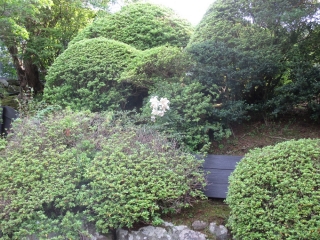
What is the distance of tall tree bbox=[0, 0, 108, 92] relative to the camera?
728 cm

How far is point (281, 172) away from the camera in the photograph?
7.69 ft

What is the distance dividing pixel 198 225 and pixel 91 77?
291 centimetres

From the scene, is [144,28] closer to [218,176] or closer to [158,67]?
[158,67]

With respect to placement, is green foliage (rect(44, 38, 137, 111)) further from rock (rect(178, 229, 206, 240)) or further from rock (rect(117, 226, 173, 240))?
rock (rect(178, 229, 206, 240))

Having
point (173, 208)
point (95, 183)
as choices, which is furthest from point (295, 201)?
point (95, 183)

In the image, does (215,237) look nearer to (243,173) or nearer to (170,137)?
(243,173)

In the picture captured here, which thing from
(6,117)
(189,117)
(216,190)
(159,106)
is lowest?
(216,190)

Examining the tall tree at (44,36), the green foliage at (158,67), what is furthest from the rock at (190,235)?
the tall tree at (44,36)

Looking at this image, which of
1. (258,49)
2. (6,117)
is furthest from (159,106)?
(6,117)

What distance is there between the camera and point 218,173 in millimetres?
3154

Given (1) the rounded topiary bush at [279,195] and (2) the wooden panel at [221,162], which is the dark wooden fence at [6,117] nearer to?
(2) the wooden panel at [221,162]

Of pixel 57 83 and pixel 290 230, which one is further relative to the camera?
pixel 57 83

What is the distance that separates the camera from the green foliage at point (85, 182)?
99.3 inches

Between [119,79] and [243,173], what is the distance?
256cm
